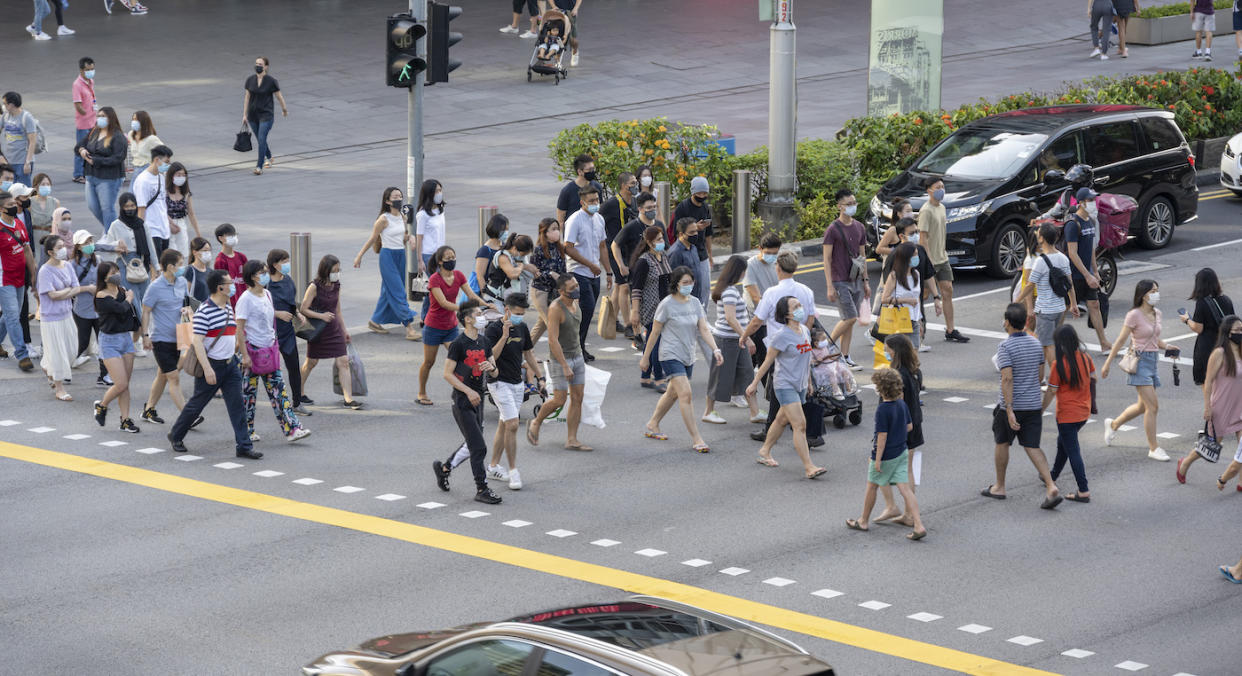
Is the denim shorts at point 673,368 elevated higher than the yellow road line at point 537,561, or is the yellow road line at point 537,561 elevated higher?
the denim shorts at point 673,368

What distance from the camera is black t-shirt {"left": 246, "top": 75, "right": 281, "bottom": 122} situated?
25125 millimetres

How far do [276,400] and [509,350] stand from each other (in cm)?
241

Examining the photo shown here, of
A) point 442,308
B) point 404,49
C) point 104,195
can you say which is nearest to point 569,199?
point 404,49

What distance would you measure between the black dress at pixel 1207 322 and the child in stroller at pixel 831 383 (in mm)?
2988

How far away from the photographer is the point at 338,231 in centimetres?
2192

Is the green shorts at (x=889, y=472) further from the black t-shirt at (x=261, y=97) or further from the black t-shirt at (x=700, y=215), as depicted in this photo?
the black t-shirt at (x=261, y=97)

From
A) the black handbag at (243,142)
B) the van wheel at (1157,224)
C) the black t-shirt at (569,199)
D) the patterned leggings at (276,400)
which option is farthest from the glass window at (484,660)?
the black handbag at (243,142)

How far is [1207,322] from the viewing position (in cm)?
1340

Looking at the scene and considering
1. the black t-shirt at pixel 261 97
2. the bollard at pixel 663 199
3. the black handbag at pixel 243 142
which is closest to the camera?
the bollard at pixel 663 199

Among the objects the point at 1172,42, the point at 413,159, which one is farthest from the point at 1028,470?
the point at 1172,42

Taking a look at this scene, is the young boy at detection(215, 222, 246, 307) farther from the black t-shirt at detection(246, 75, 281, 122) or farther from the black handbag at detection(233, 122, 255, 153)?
the black handbag at detection(233, 122, 255, 153)

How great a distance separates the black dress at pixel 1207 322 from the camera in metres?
13.3

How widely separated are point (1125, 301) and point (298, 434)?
10.4m

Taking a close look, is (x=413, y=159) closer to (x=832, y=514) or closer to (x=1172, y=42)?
(x=832, y=514)
